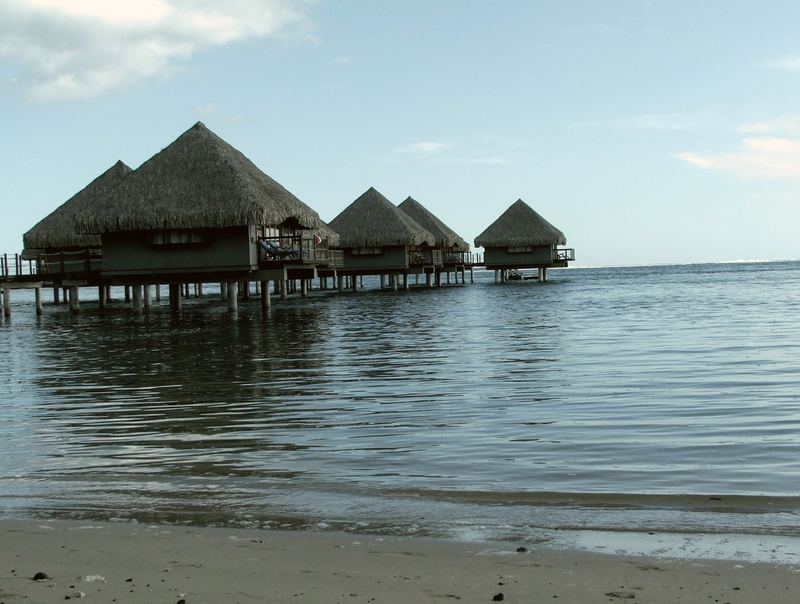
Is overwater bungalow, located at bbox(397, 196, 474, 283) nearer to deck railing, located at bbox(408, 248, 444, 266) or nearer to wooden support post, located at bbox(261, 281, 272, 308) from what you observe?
deck railing, located at bbox(408, 248, 444, 266)

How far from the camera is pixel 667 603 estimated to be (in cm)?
352

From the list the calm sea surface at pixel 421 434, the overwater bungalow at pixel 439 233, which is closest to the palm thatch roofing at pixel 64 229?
the calm sea surface at pixel 421 434

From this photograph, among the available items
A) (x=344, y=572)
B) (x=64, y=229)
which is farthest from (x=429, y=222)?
(x=344, y=572)

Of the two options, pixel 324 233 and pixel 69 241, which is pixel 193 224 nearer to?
pixel 324 233

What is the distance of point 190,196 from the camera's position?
96.8ft

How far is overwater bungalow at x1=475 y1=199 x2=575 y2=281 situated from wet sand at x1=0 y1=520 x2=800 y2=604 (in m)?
57.5

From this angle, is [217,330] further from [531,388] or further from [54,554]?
[54,554]

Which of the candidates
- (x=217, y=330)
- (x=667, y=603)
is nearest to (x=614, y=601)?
(x=667, y=603)

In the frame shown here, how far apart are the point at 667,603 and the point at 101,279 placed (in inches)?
1278

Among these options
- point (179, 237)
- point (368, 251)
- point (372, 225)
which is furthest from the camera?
point (368, 251)

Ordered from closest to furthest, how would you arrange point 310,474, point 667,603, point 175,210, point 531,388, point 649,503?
point 667,603 < point 649,503 < point 310,474 < point 531,388 < point 175,210

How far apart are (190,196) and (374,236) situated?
829 inches

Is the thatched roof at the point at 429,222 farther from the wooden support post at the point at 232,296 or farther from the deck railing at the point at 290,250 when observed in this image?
the wooden support post at the point at 232,296

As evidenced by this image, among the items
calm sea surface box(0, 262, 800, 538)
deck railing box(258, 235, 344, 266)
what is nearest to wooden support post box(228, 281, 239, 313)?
deck railing box(258, 235, 344, 266)
